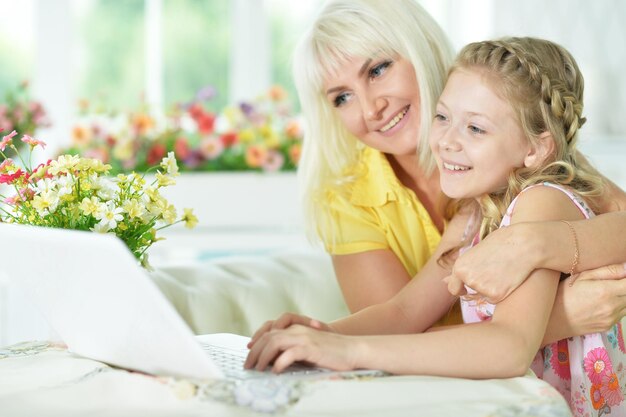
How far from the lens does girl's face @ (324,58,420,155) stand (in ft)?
7.41

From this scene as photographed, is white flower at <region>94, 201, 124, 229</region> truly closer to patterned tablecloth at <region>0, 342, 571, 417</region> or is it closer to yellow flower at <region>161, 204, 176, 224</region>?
yellow flower at <region>161, 204, 176, 224</region>

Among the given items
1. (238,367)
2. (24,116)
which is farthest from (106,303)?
(24,116)

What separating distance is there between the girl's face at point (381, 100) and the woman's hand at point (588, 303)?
2.29ft

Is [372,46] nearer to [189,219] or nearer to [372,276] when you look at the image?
[372,276]

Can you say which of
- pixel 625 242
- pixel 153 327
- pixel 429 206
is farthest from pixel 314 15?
pixel 153 327

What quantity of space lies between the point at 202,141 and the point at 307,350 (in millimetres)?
3117

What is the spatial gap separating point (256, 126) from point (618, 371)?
9.15ft

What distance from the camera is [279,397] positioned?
3.92ft

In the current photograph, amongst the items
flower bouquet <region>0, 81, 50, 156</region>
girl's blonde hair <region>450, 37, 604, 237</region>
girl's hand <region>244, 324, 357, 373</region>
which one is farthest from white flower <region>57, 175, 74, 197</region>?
flower bouquet <region>0, 81, 50, 156</region>

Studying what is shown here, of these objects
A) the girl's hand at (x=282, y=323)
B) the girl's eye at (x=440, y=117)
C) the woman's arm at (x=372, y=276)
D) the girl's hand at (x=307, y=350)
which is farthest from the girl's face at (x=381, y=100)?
the girl's hand at (x=307, y=350)

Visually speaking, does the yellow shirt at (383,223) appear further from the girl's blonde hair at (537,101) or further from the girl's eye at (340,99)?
the girl's blonde hair at (537,101)

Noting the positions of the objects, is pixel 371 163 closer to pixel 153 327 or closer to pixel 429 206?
pixel 429 206

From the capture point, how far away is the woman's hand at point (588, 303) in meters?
1.67

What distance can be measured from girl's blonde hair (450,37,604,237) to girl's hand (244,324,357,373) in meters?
0.56
